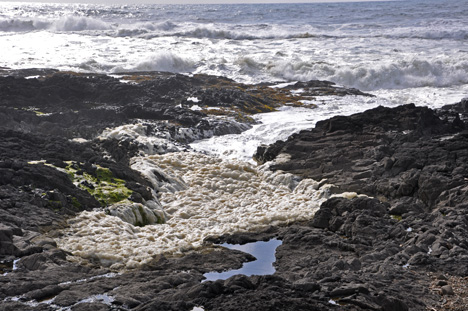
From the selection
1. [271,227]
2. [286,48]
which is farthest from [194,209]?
[286,48]

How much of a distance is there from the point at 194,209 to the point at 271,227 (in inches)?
75.4

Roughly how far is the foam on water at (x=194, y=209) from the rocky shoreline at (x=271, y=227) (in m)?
0.34

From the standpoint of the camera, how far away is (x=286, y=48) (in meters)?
41.2

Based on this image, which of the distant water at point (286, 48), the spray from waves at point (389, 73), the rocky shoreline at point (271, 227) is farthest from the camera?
the distant water at point (286, 48)

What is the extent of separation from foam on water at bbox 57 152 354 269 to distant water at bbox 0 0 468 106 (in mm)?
13368

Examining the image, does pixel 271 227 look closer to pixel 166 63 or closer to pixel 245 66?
pixel 245 66

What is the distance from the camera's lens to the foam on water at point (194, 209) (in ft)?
31.0

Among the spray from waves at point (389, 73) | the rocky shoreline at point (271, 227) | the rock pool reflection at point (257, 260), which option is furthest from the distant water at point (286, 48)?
the rock pool reflection at point (257, 260)

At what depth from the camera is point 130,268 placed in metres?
8.83

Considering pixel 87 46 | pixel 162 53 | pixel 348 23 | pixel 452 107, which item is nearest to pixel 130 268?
pixel 452 107

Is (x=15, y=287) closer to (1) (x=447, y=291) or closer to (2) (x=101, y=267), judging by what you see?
(2) (x=101, y=267)

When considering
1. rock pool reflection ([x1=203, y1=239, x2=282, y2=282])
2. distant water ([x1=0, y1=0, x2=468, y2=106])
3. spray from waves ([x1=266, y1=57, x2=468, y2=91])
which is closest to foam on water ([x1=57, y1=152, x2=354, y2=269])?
rock pool reflection ([x1=203, y1=239, x2=282, y2=282])

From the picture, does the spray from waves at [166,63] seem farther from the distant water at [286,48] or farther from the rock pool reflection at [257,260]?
the rock pool reflection at [257,260]

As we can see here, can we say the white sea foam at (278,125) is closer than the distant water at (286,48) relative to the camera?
Yes
